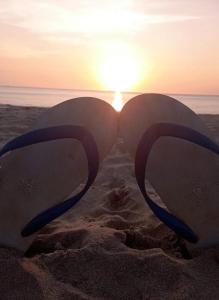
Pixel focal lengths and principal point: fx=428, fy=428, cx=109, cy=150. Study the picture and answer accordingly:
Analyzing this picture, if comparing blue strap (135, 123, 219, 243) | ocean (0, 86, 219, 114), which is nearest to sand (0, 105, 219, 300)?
blue strap (135, 123, 219, 243)

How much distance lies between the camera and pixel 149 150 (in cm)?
154

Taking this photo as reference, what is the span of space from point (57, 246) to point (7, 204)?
0.25 m

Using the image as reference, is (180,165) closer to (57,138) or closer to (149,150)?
(149,150)

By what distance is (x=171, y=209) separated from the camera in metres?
1.68

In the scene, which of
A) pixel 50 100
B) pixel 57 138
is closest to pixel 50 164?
pixel 57 138

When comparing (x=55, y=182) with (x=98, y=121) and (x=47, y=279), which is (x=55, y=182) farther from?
(x=47, y=279)

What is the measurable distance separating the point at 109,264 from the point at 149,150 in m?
0.42

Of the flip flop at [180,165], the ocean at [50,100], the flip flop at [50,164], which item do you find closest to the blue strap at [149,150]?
the flip flop at [180,165]

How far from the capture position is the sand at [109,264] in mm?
1293

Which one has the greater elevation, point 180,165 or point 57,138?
point 57,138

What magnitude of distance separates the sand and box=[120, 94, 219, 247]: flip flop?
0.10m

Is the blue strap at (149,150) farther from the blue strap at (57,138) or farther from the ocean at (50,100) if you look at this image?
the ocean at (50,100)

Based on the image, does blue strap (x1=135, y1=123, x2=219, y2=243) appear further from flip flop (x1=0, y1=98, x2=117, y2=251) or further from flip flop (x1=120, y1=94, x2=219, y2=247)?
flip flop (x1=0, y1=98, x2=117, y2=251)

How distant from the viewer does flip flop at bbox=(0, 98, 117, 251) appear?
155 centimetres
